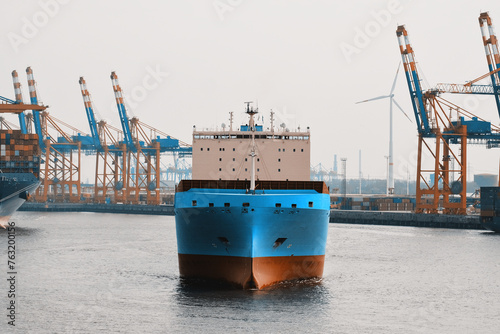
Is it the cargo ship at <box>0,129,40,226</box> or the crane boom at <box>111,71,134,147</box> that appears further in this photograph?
the crane boom at <box>111,71,134,147</box>

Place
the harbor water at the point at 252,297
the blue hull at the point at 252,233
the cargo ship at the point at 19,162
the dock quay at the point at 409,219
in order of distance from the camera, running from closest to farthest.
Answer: the harbor water at the point at 252,297
the blue hull at the point at 252,233
the cargo ship at the point at 19,162
the dock quay at the point at 409,219

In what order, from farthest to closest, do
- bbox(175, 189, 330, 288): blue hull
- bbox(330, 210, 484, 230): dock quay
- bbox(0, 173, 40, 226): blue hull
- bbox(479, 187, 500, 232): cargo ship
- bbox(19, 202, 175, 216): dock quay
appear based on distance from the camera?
bbox(19, 202, 175, 216): dock quay
bbox(330, 210, 484, 230): dock quay
bbox(479, 187, 500, 232): cargo ship
bbox(0, 173, 40, 226): blue hull
bbox(175, 189, 330, 288): blue hull

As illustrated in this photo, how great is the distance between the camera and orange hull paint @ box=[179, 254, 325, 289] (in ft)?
117

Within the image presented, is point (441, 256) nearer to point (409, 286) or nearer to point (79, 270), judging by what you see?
point (409, 286)

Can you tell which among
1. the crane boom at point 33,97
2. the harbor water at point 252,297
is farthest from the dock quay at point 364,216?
the harbor water at point 252,297

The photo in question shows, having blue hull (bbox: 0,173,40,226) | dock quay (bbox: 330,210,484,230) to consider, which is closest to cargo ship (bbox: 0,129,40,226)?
blue hull (bbox: 0,173,40,226)

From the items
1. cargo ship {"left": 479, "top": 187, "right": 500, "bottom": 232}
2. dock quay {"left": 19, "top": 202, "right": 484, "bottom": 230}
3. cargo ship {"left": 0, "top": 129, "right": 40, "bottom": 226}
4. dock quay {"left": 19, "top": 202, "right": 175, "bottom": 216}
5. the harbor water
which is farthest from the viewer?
dock quay {"left": 19, "top": 202, "right": 175, "bottom": 216}

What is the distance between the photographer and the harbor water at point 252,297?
2964cm

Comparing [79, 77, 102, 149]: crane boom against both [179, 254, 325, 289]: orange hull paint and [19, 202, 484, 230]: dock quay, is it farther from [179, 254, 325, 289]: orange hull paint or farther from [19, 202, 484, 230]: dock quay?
[179, 254, 325, 289]: orange hull paint

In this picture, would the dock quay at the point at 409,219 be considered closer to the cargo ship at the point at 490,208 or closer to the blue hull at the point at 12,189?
the cargo ship at the point at 490,208

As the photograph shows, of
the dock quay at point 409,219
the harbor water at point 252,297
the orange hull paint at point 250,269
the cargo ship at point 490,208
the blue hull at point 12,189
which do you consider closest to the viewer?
the harbor water at point 252,297

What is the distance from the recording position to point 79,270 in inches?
1796

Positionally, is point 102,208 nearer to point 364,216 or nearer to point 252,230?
point 364,216

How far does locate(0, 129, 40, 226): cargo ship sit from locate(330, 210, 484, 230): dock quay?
4900cm
